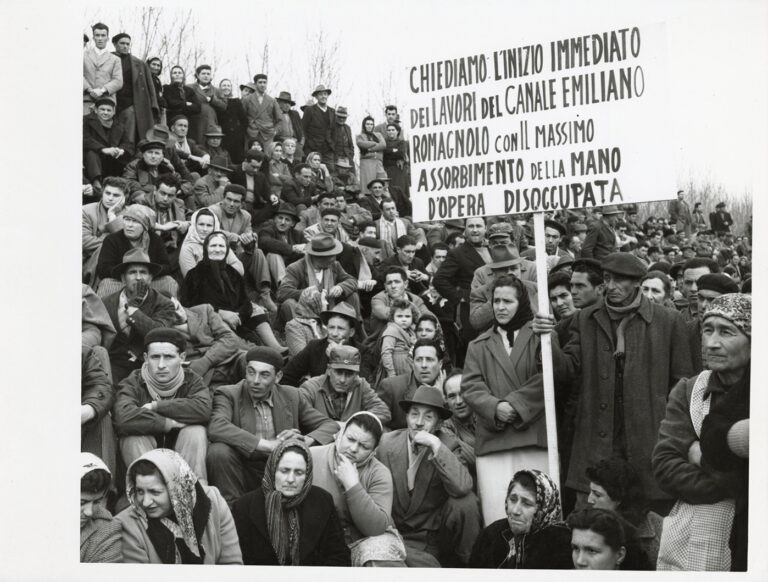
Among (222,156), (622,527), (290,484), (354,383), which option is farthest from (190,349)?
(222,156)

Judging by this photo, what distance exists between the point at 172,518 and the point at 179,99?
657cm

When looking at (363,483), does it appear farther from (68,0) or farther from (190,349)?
(68,0)

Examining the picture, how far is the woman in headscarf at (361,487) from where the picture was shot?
6.52 meters

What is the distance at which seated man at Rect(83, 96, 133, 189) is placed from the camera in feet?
33.1

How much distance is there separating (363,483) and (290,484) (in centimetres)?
49

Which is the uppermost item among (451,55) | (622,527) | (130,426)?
(451,55)

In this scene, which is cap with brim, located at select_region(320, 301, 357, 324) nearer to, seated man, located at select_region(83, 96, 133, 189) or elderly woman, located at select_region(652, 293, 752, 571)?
elderly woman, located at select_region(652, 293, 752, 571)

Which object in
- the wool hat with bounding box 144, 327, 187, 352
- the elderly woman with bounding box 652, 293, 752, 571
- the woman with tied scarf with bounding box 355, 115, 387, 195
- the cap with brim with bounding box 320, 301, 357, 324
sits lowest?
the elderly woman with bounding box 652, 293, 752, 571

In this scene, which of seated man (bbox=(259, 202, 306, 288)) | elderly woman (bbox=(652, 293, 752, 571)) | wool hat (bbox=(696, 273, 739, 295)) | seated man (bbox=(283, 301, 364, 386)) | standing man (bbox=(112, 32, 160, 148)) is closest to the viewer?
elderly woman (bbox=(652, 293, 752, 571))

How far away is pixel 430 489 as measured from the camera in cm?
677

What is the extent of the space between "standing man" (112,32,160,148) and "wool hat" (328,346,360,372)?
4.46 meters

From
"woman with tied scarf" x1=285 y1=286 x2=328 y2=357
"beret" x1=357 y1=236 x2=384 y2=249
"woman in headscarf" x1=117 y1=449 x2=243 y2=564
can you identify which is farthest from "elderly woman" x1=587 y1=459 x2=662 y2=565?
"beret" x1=357 y1=236 x2=384 y2=249

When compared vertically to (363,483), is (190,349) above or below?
above

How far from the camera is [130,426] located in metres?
6.83
